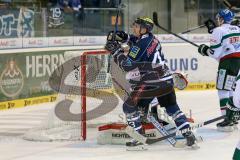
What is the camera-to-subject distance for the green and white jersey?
882cm

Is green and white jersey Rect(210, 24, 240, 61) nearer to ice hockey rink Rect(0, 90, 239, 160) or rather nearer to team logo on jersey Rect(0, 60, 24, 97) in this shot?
ice hockey rink Rect(0, 90, 239, 160)

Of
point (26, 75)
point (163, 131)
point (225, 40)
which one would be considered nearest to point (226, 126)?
point (225, 40)

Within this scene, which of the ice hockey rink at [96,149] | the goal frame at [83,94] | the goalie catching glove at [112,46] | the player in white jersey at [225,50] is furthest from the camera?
the player in white jersey at [225,50]

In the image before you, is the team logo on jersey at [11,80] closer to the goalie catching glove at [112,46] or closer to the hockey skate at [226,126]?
the hockey skate at [226,126]

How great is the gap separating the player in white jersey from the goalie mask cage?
126cm

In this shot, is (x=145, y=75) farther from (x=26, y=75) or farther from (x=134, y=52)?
(x=26, y=75)

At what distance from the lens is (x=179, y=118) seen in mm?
7504

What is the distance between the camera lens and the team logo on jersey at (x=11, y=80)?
1173 cm

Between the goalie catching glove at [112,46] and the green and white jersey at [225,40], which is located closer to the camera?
the goalie catching glove at [112,46]

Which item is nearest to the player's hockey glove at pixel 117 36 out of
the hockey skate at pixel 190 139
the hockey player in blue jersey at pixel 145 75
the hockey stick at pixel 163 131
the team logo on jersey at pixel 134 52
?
the hockey player in blue jersey at pixel 145 75

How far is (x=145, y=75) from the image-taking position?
24.9ft

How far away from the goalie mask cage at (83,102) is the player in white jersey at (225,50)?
126 cm

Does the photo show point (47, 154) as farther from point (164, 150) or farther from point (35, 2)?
point (35, 2)

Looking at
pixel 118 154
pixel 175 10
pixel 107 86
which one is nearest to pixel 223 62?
pixel 107 86
